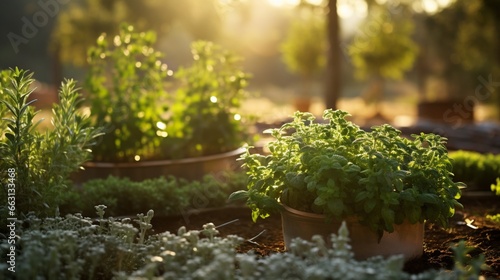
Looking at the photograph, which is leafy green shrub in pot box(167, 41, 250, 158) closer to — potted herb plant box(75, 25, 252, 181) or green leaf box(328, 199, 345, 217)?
potted herb plant box(75, 25, 252, 181)

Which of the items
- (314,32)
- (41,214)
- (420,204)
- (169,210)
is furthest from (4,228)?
(314,32)

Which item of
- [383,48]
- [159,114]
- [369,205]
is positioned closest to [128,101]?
[159,114]

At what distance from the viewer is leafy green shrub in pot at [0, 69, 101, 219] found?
410 cm

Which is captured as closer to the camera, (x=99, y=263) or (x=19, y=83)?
(x=99, y=263)

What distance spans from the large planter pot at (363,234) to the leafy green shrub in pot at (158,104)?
3249 millimetres

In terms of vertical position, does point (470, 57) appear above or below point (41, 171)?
above

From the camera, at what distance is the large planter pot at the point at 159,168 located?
259 inches

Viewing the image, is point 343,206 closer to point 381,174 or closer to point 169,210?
point 381,174

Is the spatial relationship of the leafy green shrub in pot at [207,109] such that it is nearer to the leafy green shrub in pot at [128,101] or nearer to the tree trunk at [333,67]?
the leafy green shrub in pot at [128,101]

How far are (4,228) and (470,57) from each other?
2236 cm

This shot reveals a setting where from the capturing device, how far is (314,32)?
23.3 m

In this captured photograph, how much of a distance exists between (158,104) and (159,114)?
0.74 ft

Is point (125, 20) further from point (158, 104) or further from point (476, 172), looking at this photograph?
point (476, 172)

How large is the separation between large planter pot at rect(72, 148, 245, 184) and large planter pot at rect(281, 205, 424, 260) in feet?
9.12
